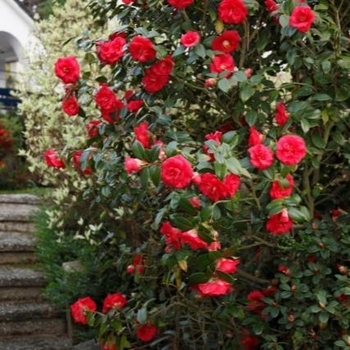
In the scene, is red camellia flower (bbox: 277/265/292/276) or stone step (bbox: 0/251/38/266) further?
stone step (bbox: 0/251/38/266)

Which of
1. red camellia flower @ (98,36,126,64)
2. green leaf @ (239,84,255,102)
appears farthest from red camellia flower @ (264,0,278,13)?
red camellia flower @ (98,36,126,64)

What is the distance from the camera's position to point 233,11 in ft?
8.54

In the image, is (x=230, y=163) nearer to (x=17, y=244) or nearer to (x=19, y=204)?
(x=17, y=244)

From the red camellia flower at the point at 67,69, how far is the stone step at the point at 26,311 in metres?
2.47

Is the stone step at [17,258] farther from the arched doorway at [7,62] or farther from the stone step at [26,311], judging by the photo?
the arched doorway at [7,62]

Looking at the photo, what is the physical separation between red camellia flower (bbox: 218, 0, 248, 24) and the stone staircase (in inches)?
112

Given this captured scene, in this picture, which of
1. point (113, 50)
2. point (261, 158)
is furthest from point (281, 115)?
point (113, 50)

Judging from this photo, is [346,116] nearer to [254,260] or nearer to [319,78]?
[319,78]

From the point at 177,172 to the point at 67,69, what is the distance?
113 centimetres

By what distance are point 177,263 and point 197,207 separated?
0.32 meters

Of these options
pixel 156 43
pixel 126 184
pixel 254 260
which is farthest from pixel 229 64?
pixel 254 260

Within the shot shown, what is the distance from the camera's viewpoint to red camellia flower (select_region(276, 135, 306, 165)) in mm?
2307

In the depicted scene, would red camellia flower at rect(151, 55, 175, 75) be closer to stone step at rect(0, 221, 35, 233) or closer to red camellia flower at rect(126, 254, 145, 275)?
red camellia flower at rect(126, 254, 145, 275)

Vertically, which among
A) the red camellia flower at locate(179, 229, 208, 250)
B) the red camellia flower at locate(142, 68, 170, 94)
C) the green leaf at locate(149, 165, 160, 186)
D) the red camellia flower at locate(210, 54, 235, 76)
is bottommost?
the red camellia flower at locate(179, 229, 208, 250)
